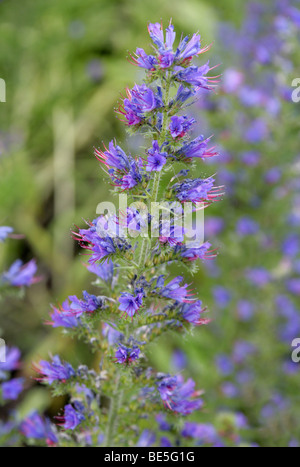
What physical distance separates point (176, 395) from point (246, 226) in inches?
96.0

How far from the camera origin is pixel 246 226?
443 centimetres

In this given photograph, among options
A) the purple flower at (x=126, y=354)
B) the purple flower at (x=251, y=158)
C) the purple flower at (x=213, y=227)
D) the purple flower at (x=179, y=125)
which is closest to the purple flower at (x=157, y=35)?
the purple flower at (x=179, y=125)

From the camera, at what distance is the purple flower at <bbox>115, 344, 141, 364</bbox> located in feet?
6.53

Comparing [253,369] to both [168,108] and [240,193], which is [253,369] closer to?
[240,193]

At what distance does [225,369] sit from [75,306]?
8.19ft

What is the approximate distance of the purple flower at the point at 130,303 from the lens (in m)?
1.93

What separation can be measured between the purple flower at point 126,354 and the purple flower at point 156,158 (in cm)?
68

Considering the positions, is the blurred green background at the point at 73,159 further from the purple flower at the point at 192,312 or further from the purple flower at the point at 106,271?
the purple flower at the point at 106,271

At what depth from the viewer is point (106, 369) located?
2.28 m

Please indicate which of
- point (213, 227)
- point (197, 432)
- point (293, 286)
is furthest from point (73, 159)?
point (197, 432)

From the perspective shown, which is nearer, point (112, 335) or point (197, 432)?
point (112, 335)

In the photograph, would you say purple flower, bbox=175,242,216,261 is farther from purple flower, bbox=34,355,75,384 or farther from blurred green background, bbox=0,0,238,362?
blurred green background, bbox=0,0,238,362

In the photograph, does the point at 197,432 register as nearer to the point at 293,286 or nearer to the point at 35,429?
the point at 35,429

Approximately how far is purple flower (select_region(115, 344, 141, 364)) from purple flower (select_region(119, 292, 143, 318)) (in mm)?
142
